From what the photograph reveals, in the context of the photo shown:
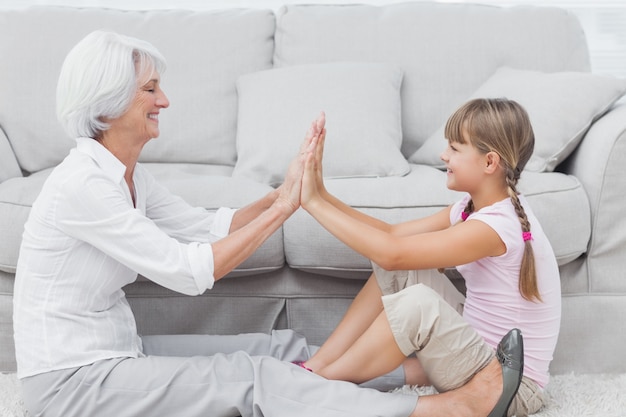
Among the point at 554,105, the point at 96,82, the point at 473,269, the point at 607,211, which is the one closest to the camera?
the point at 96,82

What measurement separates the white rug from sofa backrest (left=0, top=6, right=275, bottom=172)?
972 millimetres

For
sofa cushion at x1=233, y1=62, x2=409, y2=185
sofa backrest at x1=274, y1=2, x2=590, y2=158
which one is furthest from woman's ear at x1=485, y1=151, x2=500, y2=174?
sofa backrest at x1=274, y1=2, x2=590, y2=158

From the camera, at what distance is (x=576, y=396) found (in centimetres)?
197

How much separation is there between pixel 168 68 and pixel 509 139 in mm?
1467

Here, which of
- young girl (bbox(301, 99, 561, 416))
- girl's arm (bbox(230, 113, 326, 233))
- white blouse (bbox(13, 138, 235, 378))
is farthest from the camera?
girl's arm (bbox(230, 113, 326, 233))

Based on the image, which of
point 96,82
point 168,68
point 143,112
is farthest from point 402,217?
point 168,68

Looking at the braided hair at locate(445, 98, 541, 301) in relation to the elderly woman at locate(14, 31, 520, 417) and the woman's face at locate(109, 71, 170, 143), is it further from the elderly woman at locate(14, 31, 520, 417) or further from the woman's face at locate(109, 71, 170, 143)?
the woman's face at locate(109, 71, 170, 143)

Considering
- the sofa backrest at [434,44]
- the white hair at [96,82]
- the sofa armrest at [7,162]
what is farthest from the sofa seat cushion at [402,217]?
the sofa armrest at [7,162]

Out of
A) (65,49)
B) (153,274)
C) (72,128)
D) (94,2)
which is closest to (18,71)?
(65,49)

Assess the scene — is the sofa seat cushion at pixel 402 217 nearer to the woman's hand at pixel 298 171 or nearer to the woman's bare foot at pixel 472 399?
the woman's hand at pixel 298 171

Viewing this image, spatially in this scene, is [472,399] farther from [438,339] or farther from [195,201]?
[195,201]

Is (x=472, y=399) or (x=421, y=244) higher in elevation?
(x=421, y=244)

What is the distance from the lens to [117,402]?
5.45 ft

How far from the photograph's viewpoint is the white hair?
Result: 1.65 m
